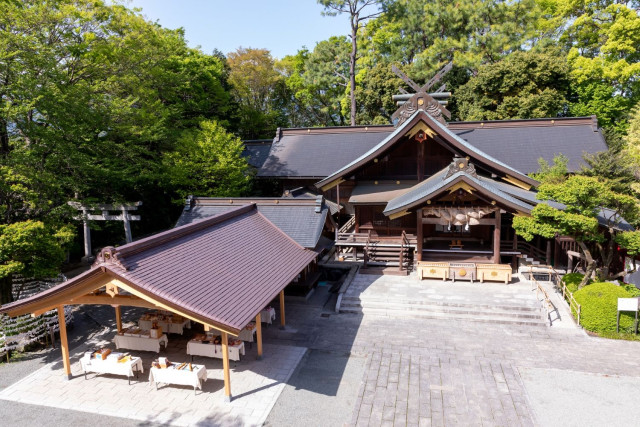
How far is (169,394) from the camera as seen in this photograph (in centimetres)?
921

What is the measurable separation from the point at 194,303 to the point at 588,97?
36.2 meters

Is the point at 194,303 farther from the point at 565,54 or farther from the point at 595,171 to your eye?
the point at 565,54

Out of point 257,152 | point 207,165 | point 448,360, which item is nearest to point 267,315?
point 448,360

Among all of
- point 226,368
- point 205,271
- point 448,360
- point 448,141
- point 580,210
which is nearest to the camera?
point 226,368

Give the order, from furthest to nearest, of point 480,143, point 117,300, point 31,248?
point 480,143 → point 31,248 → point 117,300

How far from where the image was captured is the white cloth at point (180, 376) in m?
9.09

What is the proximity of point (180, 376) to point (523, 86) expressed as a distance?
31.5 m

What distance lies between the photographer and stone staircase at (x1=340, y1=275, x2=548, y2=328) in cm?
1340

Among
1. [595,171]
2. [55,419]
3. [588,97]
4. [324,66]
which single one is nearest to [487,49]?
[588,97]

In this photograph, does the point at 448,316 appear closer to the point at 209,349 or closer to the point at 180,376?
the point at 209,349

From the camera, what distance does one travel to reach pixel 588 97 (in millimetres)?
31797

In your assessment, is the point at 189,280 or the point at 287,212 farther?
the point at 287,212

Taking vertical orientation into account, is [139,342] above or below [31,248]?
below

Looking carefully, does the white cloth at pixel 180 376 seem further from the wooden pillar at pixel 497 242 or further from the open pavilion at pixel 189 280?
the wooden pillar at pixel 497 242
